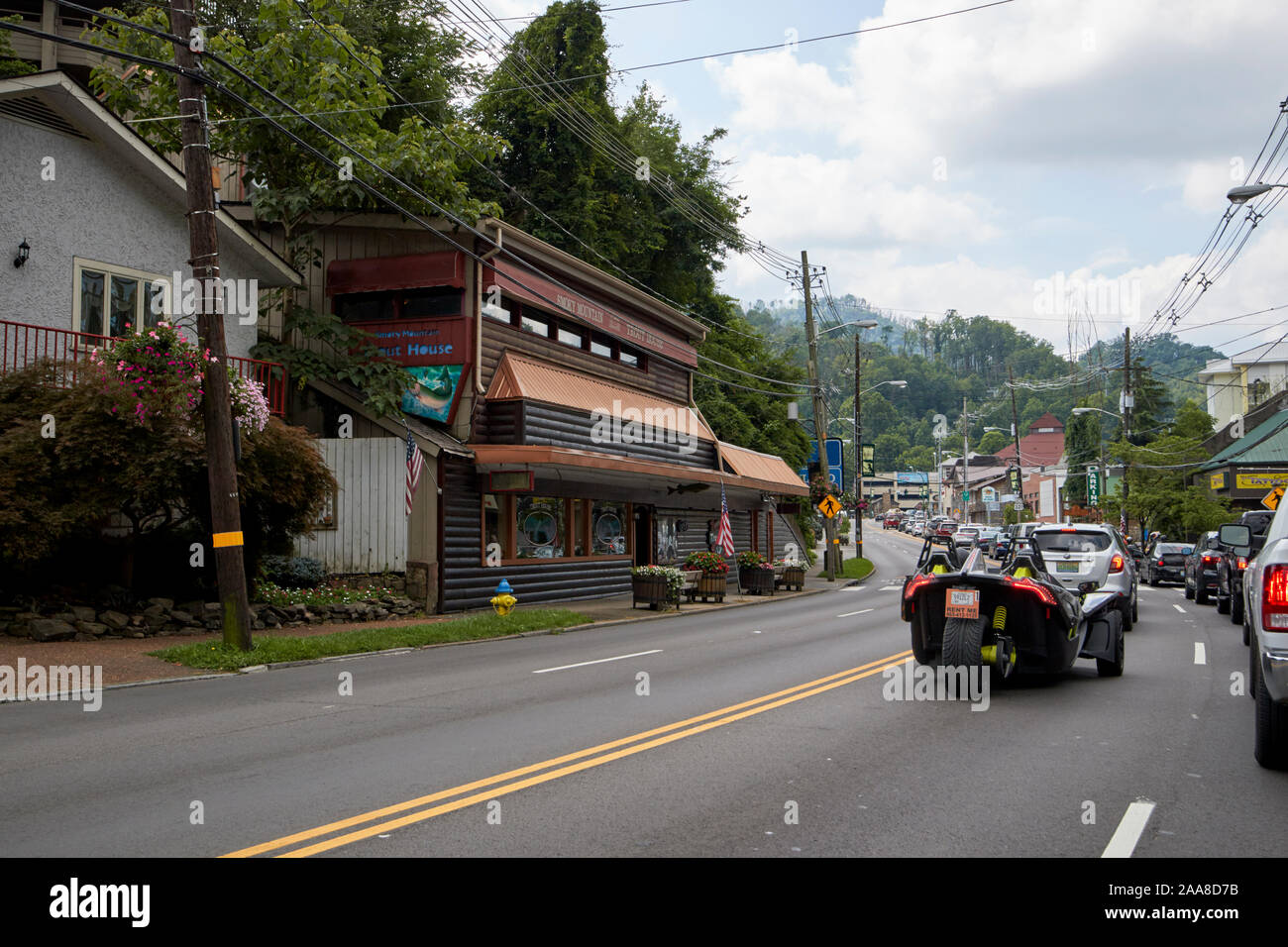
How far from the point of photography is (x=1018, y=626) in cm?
1020

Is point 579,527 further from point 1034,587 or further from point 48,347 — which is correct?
point 1034,587

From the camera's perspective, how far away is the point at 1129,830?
5.66m

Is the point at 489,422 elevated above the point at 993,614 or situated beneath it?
elevated above

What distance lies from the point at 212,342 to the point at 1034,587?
10459 mm

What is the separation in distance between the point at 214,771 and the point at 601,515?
20106 mm

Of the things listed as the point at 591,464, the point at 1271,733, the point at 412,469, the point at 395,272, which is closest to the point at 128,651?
the point at 412,469

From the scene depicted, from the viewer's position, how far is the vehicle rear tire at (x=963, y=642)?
31.7 feet

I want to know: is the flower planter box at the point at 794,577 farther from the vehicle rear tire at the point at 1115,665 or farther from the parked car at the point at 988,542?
the vehicle rear tire at the point at 1115,665

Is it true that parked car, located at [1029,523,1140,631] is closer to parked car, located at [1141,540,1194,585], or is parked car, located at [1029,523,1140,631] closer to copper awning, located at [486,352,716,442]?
copper awning, located at [486,352,716,442]

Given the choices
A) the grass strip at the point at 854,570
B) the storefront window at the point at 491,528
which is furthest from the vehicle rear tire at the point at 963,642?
the grass strip at the point at 854,570

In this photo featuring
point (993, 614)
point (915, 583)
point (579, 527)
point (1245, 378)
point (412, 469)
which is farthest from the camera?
point (1245, 378)

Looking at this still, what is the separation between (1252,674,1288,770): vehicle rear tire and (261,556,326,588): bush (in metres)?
16.1

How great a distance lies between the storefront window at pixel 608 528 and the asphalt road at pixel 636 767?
1410cm

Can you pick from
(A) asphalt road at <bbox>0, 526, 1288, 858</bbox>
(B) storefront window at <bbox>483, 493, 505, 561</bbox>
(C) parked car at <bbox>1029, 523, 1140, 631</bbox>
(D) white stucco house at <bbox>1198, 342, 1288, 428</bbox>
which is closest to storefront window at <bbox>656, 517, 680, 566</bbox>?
(B) storefront window at <bbox>483, 493, 505, 561</bbox>
